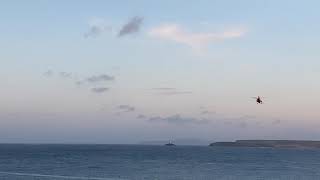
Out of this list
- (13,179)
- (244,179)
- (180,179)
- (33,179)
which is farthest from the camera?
(244,179)

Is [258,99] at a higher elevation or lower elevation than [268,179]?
higher

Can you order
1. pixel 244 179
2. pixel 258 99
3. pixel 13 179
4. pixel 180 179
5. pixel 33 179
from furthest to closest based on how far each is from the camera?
pixel 244 179
pixel 180 179
pixel 33 179
pixel 13 179
pixel 258 99

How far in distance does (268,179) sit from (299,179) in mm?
5340

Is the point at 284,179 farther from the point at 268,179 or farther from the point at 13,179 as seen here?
the point at 13,179

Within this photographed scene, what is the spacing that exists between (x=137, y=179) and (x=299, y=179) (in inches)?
1021

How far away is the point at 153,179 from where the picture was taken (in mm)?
87812

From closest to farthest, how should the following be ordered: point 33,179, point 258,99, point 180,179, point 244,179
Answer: point 258,99, point 33,179, point 180,179, point 244,179

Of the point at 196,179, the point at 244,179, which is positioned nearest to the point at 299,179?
the point at 244,179

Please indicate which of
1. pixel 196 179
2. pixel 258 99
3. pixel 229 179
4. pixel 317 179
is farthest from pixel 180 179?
pixel 258 99

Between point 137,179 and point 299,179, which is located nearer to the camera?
point 137,179

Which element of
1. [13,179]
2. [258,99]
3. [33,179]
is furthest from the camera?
[33,179]

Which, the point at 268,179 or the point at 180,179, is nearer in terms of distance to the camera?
the point at 180,179

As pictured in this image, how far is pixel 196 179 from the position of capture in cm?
8831

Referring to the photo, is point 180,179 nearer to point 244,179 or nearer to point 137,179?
point 137,179
